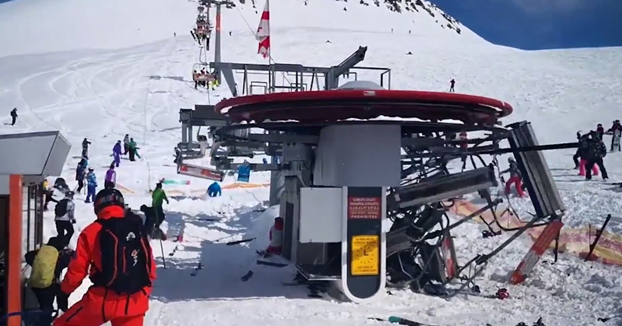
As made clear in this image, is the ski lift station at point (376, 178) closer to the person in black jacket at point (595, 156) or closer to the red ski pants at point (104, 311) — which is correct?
the red ski pants at point (104, 311)

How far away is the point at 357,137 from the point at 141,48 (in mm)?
58961

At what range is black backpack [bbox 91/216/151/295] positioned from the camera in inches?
191

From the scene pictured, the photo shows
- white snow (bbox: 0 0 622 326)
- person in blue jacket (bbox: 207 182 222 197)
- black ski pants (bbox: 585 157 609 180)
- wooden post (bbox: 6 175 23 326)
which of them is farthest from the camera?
person in blue jacket (bbox: 207 182 222 197)

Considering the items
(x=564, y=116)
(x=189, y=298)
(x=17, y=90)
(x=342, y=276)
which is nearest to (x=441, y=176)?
(x=342, y=276)

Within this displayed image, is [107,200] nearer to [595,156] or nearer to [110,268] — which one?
[110,268]

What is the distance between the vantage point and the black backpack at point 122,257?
4.85m

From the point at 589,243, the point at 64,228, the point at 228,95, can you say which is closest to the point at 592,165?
the point at 589,243

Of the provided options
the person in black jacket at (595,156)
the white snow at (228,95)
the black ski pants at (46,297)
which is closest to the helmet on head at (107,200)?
the black ski pants at (46,297)

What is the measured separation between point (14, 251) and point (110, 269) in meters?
2.91

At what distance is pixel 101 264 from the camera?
4859mm

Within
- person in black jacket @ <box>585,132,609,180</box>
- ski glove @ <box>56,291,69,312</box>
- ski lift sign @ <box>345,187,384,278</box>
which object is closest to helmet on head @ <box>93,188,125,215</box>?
ski glove @ <box>56,291,69,312</box>

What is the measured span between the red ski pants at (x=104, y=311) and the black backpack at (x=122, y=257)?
0.08 m

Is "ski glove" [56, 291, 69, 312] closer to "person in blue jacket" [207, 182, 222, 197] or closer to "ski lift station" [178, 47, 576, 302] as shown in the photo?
"ski lift station" [178, 47, 576, 302]

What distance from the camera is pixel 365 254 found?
9.94 metres
